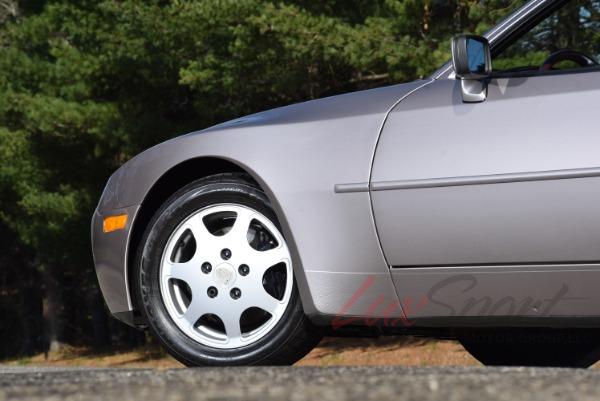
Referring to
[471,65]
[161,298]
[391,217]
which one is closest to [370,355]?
[161,298]

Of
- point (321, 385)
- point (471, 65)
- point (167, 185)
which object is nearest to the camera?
point (321, 385)

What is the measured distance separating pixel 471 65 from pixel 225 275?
1209mm

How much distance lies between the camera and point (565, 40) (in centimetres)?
466

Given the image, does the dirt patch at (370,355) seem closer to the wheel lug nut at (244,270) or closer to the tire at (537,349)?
the tire at (537,349)

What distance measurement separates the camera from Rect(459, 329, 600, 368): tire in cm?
454

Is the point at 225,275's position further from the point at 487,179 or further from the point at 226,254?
the point at 487,179

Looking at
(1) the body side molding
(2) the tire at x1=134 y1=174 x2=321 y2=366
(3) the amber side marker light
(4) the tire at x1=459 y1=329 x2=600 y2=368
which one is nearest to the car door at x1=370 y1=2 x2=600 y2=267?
(1) the body side molding

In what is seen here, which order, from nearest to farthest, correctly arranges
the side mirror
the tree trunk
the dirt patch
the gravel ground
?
1. the gravel ground
2. the side mirror
3. the dirt patch
4. the tree trunk

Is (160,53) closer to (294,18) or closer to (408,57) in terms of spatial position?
(294,18)

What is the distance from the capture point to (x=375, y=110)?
416cm

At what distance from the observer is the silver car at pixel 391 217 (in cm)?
378

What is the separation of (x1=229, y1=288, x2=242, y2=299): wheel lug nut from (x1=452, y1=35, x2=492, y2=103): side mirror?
1108mm

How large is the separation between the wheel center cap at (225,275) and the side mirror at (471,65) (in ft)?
3.56

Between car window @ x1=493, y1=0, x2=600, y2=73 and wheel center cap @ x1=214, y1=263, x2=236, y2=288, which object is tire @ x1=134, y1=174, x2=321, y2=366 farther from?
car window @ x1=493, y1=0, x2=600, y2=73
